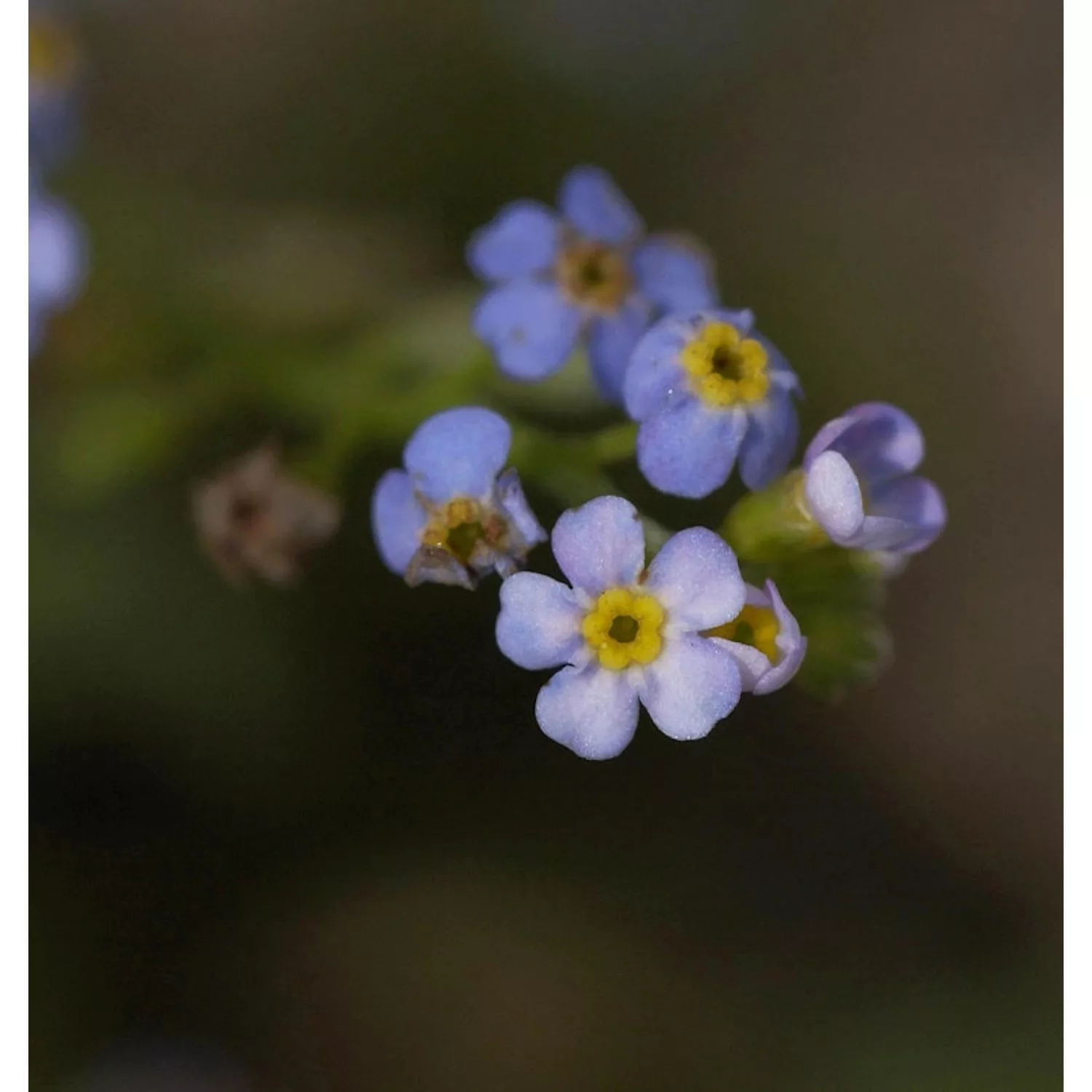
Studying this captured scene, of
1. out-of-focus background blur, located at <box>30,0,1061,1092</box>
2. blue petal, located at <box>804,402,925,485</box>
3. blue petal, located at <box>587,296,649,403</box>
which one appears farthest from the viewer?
out-of-focus background blur, located at <box>30,0,1061,1092</box>

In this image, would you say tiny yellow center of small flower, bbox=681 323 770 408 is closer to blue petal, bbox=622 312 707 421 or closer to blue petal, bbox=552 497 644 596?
blue petal, bbox=622 312 707 421

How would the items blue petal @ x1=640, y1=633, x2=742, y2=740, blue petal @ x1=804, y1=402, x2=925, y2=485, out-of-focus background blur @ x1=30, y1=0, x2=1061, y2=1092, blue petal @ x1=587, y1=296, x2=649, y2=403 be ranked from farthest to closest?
out-of-focus background blur @ x1=30, y1=0, x2=1061, y2=1092, blue petal @ x1=587, y1=296, x2=649, y2=403, blue petal @ x1=804, y1=402, x2=925, y2=485, blue petal @ x1=640, y1=633, x2=742, y2=740

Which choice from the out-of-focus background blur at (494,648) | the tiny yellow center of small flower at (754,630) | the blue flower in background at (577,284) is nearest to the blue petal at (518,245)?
the blue flower in background at (577,284)

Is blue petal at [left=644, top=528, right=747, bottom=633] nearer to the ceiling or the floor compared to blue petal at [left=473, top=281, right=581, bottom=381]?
nearer to the floor

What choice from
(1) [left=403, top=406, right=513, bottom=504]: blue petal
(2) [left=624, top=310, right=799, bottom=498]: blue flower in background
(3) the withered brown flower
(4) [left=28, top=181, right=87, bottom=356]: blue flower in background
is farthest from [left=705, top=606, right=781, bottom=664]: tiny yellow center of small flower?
(4) [left=28, top=181, right=87, bottom=356]: blue flower in background

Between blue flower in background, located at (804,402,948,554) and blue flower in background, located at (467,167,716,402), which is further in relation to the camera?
blue flower in background, located at (467,167,716,402)
